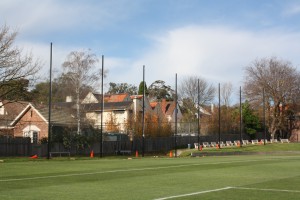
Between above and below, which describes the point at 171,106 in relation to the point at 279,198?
above

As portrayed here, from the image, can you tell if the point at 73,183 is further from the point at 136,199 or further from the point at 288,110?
the point at 288,110

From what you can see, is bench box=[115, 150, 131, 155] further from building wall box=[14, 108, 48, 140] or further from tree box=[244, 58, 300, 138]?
tree box=[244, 58, 300, 138]

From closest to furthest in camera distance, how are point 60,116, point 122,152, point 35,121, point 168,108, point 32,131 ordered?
point 122,152, point 32,131, point 35,121, point 60,116, point 168,108

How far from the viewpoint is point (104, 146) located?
45688 mm

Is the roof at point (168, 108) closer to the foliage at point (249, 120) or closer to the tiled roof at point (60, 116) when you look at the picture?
the foliage at point (249, 120)

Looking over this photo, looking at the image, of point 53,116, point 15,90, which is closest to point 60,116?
point 53,116

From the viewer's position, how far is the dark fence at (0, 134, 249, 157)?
3919 centimetres

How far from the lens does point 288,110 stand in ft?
258

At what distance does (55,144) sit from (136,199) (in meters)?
34.9

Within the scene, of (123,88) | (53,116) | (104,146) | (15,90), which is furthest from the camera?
(123,88)

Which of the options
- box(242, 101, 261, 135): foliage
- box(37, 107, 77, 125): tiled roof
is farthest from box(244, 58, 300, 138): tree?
box(37, 107, 77, 125): tiled roof

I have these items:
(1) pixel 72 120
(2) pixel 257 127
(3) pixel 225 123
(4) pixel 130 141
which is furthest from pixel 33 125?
(2) pixel 257 127

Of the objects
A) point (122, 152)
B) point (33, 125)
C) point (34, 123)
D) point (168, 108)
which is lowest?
point (122, 152)

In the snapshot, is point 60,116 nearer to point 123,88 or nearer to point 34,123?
point 34,123
